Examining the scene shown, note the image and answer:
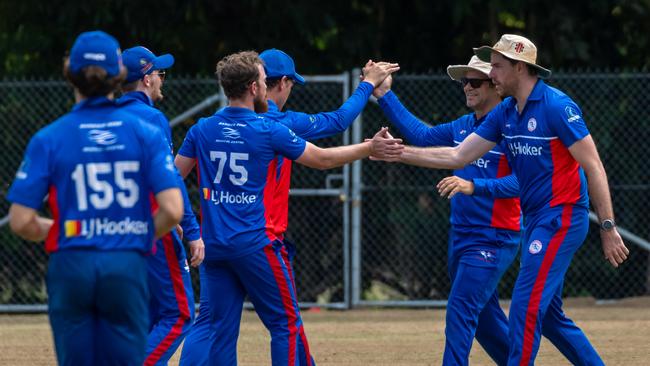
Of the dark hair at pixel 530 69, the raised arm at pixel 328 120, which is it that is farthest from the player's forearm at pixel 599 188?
the raised arm at pixel 328 120

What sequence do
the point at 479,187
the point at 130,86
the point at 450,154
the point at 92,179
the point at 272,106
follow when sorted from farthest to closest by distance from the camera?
the point at 450,154
the point at 479,187
the point at 272,106
the point at 130,86
the point at 92,179

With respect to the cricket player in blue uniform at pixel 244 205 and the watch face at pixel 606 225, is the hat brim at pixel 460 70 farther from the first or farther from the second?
the watch face at pixel 606 225

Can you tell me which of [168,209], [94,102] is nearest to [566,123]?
[168,209]

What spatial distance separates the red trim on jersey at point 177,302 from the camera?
6391 mm

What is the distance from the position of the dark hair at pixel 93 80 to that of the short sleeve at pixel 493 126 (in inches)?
111

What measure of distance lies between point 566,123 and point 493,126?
0.65 meters

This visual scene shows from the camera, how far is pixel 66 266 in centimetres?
459

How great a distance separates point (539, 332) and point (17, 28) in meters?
8.66

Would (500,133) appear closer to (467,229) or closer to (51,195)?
(467,229)

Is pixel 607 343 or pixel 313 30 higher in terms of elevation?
pixel 313 30

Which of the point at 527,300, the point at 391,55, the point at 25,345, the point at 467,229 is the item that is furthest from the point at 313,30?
the point at 527,300

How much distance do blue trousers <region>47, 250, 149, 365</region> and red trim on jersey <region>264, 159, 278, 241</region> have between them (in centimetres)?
176

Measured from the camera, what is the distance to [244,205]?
639cm

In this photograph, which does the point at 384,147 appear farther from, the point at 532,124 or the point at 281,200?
the point at 532,124
